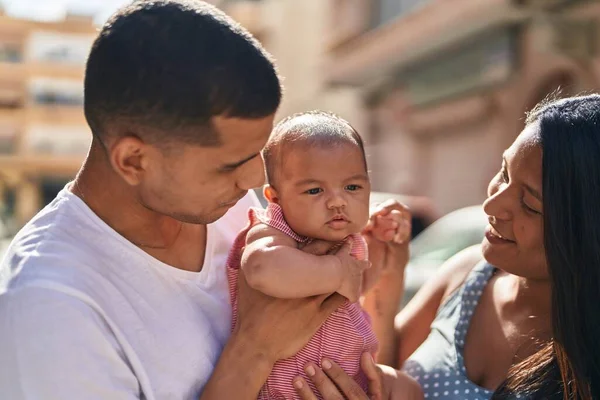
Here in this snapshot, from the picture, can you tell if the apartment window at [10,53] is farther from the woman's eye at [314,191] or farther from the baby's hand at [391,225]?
the woman's eye at [314,191]

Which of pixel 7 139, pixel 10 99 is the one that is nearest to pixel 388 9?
pixel 10 99

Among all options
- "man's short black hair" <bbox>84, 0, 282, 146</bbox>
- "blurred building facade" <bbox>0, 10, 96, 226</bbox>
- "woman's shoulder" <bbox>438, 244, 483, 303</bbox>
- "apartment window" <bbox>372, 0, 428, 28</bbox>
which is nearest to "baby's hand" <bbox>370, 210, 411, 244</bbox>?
"woman's shoulder" <bbox>438, 244, 483, 303</bbox>

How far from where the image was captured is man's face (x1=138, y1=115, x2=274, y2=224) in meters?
1.84

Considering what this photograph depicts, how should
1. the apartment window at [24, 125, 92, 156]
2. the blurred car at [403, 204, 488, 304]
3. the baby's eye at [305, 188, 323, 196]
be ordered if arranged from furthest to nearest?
the apartment window at [24, 125, 92, 156] < the blurred car at [403, 204, 488, 304] < the baby's eye at [305, 188, 323, 196]

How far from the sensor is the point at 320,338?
217 centimetres

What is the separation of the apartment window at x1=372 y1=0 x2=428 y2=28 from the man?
13090 millimetres

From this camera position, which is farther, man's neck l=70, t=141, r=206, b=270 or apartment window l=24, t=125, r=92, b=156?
apartment window l=24, t=125, r=92, b=156

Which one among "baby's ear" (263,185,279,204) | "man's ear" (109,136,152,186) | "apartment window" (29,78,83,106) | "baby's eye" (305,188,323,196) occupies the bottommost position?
"apartment window" (29,78,83,106)

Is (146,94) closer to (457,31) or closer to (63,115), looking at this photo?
(457,31)

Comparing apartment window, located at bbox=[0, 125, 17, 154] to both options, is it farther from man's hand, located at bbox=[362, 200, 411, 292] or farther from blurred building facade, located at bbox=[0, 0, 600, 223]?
man's hand, located at bbox=[362, 200, 411, 292]

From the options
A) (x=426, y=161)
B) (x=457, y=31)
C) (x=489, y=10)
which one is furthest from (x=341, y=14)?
(x=489, y=10)

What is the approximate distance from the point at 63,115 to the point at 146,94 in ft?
119

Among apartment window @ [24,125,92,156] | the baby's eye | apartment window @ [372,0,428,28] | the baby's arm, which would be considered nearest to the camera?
the baby's arm

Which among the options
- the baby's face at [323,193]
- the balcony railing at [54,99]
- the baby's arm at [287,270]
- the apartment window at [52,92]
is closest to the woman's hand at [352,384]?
the baby's arm at [287,270]
